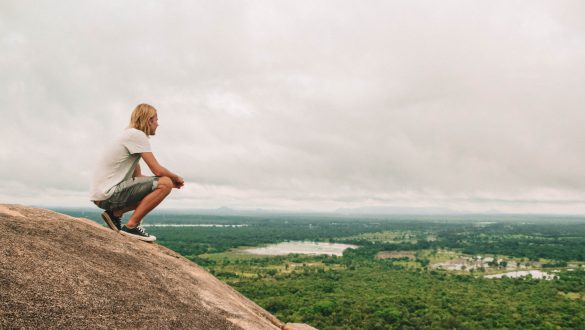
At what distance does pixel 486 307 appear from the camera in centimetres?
5978

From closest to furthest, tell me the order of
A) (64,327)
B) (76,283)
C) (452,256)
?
1. (64,327)
2. (76,283)
3. (452,256)

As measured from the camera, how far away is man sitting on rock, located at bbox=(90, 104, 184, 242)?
7.12 metres

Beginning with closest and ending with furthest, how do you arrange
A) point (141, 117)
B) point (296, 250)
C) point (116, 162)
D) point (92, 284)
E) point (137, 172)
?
point (92, 284)
point (116, 162)
point (141, 117)
point (137, 172)
point (296, 250)

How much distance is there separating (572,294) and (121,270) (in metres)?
88.4

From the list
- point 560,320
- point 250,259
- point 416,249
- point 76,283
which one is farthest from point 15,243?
point 416,249

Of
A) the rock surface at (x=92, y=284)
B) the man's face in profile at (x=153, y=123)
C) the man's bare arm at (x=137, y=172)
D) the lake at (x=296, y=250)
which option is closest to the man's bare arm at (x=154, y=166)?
the man's face in profile at (x=153, y=123)

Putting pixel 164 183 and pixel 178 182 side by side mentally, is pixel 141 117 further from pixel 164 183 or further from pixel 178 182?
pixel 178 182

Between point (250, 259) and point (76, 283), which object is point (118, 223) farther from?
point (250, 259)

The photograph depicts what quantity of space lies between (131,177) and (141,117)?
1159 mm

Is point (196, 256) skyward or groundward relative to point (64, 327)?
groundward

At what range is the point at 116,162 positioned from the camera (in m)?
7.20

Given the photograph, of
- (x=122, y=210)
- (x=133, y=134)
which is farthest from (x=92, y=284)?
(x=133, y=134)

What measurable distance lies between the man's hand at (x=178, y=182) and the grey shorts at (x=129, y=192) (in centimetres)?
35

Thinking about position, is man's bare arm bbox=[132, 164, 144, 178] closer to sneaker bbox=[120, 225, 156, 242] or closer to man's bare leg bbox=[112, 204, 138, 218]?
man's bare leg bbox=[112, 204, 138, 218]
